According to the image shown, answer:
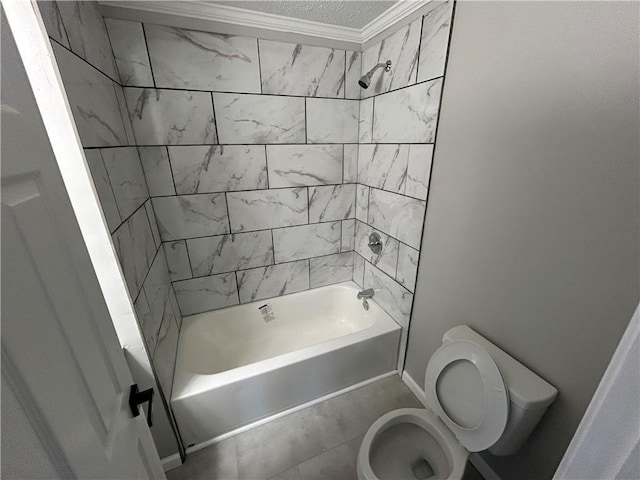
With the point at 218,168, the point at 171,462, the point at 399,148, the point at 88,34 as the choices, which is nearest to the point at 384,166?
the point at 399,148

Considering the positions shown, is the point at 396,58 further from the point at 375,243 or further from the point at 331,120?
the point at 375,243

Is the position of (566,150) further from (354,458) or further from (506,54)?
(354,458)

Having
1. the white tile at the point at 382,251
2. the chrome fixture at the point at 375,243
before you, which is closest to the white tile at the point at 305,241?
the white tile at the point at 382,251

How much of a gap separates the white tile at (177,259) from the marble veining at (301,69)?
109 cm

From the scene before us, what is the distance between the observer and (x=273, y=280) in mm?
2010

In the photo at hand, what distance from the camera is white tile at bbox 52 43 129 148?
0.76m

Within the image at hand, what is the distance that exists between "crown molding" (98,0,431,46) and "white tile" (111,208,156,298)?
927mm

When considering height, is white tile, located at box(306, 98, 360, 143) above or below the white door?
above

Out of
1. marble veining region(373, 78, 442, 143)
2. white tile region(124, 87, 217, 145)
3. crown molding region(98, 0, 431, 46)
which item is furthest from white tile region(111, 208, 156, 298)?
marble veining region(373, 78, 442, 143)

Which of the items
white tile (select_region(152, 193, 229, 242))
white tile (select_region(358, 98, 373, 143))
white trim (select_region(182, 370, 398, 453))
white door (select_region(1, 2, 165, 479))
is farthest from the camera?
white tile (select_region(358, 98, 373, 143))

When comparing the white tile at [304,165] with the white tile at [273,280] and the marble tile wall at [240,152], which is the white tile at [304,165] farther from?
the white tile at [273,280]

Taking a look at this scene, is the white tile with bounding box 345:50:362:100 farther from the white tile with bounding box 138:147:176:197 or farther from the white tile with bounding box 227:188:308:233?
the white tile with bounding box 138:147:176:197

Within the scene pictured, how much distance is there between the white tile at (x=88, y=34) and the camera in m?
0.83

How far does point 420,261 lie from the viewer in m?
1.48
